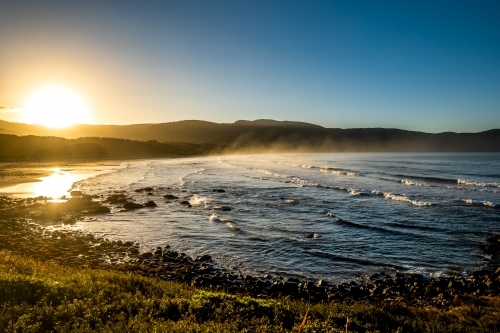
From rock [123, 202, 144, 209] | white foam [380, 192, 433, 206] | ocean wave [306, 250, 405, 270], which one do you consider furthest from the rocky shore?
white foam [380, 192, 433, 206]

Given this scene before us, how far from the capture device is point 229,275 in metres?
15.9

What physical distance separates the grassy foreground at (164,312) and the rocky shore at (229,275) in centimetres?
196

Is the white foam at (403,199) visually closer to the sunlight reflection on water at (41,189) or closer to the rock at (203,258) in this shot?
the rock at (203,258)

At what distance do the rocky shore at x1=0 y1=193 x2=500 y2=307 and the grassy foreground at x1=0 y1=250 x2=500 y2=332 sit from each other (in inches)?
77.3

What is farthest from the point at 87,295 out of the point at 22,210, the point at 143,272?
the point at 22,210

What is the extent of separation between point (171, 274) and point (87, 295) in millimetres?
6085

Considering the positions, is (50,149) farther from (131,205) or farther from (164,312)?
(164,312)

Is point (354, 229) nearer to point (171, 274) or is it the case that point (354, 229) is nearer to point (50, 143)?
point (171, 274)

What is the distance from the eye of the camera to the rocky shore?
13.9m

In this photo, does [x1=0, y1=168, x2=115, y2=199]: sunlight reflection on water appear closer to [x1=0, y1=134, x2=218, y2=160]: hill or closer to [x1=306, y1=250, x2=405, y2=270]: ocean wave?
[x1=306, y1=250, x2=405, y2=270]: ocean wave

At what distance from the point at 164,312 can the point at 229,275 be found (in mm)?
7042

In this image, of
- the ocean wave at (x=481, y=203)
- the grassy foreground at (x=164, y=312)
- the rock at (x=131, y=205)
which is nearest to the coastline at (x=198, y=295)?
the grassy foreground at (x=164, y=312)

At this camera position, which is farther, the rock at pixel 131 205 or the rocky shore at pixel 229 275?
the rock at pixel 131 205

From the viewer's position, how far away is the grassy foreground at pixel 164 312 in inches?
305
